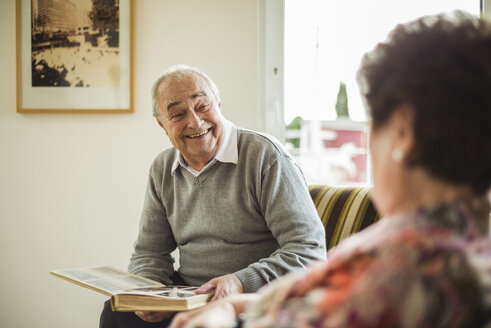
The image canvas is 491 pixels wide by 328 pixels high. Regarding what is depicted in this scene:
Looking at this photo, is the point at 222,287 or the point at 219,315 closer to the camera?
the point at 219,315

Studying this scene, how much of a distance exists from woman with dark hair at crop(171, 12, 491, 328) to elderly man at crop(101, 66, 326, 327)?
843 mm

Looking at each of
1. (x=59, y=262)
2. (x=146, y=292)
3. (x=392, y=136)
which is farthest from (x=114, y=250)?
(x=392, y=136)

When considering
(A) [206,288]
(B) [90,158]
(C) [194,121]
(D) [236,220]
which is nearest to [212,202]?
(D) [236,220]

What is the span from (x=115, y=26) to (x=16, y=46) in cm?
54

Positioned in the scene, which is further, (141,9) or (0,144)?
(0,144)

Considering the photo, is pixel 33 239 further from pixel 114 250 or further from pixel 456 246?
pixel 456 246

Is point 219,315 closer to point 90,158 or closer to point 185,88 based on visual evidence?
point 185,88

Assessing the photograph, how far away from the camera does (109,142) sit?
7.98 ft

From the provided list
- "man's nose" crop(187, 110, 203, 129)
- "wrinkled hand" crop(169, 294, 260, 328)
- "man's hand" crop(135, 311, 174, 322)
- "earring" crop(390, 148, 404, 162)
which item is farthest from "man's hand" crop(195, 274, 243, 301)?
"earring" crop(390, 148, 404, 162)

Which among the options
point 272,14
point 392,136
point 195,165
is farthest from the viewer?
point 272,14

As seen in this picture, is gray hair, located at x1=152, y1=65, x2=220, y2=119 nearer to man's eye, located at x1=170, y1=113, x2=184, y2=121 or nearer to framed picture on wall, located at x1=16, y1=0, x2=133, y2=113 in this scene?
man's eye, located at x1=170, y1=113, x2=184, y2=121

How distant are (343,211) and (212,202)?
1.53 feet

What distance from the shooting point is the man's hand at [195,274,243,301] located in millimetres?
1333

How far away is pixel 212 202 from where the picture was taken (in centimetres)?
167
